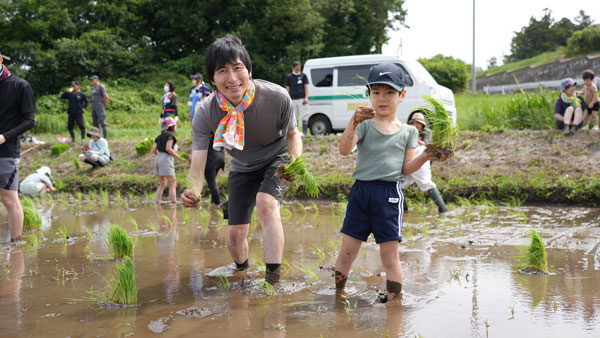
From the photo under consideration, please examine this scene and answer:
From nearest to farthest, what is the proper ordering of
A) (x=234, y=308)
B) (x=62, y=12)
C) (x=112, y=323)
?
1. (x=112, y=323)
2. (x=234, y=308)
3. (x=62, y=12)

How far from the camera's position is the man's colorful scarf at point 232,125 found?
3.84m

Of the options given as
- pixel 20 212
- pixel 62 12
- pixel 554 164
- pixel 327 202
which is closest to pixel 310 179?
pixel 20 212

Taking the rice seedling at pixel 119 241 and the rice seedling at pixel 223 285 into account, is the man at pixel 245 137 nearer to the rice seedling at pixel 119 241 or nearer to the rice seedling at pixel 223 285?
the rice seedling at pixel 223 285

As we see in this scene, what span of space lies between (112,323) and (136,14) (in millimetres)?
36703

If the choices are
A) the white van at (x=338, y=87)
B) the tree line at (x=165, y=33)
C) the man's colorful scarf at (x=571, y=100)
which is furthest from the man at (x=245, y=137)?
the tree line at (x=165, y=33)

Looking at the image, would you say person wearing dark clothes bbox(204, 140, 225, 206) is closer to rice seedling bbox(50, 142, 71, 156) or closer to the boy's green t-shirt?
the boy's green t-shirt

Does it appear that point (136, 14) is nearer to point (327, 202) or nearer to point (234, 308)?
point (327, 202)

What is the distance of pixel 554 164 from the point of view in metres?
9.80

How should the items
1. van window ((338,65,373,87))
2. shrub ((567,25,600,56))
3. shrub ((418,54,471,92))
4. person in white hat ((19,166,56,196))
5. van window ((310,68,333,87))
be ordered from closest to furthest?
person in white hat ((19,166,56,196)), van window ((338,65,373,87)), van window ((310,68,333,87)), shrub ((567,25,600,56)), shrub ((418,54,471,92))

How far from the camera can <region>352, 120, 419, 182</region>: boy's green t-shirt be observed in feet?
11.9

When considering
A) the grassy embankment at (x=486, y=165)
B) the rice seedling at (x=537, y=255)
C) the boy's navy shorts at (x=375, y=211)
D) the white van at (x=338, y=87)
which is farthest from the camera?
the white van at (x=338, y=87)

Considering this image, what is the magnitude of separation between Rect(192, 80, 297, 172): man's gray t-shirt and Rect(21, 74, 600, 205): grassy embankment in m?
3.04

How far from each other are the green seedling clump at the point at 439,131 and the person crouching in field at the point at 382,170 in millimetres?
136

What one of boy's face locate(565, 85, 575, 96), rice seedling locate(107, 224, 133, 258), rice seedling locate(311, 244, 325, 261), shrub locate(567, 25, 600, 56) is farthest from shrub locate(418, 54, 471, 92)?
rice seedling locate(107, 224, 133, 258)
